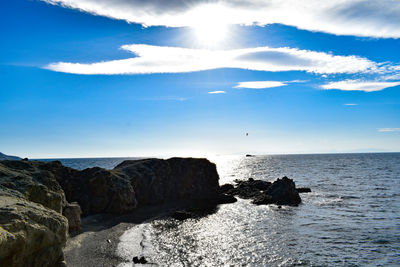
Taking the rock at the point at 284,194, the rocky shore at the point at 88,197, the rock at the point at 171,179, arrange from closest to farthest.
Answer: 1. the rocky shore at the point at 88,197
2. the rock at the point at 171,179
3. the rock at the point at 284,194

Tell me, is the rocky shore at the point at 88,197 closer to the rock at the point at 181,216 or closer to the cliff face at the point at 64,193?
the cliff face at the point at 64,193

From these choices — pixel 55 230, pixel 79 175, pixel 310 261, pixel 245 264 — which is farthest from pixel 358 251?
pixel 79 175

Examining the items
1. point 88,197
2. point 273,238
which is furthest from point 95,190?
point 273,238

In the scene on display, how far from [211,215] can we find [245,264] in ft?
52.8

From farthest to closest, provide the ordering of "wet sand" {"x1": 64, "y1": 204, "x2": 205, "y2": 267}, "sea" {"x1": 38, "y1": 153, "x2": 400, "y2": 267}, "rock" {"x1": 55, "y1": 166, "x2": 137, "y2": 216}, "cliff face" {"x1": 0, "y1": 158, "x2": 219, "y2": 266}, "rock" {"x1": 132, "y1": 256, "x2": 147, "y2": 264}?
"rock" {"x1": 55, "y1": 166, "x2": 137, "y2": 216}
"sea" {"x1": 38, "y1": 153, "x2": 400, "y2": 267}
"rock" {"x1": 132, "y1": 256, "x2": 147, "y2": 264}
"wet sand" {"x1": 64, "y1": 204, "x2": 205, "y2": 267}
"cliff face" {"x1": 0, "y1": 158, "x2": 219, "y2": 266}

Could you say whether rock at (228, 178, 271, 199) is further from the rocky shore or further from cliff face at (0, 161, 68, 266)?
cliff face at (0, 161, 68, 266)

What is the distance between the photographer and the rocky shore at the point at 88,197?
471 inches

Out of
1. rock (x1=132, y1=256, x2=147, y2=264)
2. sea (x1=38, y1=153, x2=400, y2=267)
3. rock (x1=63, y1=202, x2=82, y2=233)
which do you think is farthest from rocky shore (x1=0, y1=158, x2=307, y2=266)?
sea (x1=38, y1=153, x2=400, y2=267)

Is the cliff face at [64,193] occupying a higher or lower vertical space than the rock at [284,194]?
higher

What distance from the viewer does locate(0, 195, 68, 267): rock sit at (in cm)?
1073

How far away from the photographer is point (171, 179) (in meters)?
46.3

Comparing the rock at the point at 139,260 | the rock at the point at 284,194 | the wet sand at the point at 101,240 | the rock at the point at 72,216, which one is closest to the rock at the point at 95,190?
the wet sand at the point at 101,240

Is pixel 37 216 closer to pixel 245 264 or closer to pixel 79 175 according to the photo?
pixel 245 264

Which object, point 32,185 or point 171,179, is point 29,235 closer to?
point 32,185
